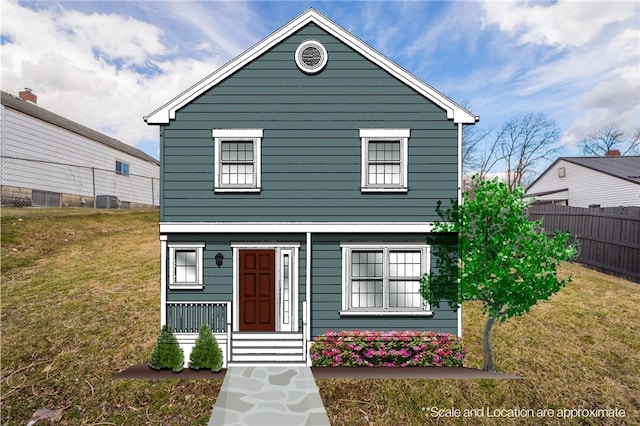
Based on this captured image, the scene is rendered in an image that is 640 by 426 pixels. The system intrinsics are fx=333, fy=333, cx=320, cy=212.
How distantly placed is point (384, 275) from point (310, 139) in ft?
13.9

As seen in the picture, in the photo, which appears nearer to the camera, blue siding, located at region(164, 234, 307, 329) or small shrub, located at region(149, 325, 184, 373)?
small shrub, located at region(149, 325, 184, 373)

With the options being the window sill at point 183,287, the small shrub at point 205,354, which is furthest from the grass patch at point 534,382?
the window sill at point 183,287

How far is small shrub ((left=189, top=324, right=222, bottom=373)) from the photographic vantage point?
8.01 m

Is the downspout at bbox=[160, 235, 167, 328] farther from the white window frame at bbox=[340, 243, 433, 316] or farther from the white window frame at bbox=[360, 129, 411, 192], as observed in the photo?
the white window frame at bbox=[360, 129, 411, 192]

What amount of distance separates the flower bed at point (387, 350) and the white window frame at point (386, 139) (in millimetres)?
3844

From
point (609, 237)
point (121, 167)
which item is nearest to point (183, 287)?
point (609, 237)

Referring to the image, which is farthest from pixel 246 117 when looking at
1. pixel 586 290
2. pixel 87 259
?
pixel 586 290

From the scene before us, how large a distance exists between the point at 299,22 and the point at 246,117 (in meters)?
2.94

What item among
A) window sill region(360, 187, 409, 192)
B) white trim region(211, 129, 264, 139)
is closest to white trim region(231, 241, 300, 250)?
window sill region(360, 187, 409, 192)

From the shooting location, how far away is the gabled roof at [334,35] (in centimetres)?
888

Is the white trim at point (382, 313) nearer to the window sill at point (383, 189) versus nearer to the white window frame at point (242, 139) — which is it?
the window sill at point (383, 189)

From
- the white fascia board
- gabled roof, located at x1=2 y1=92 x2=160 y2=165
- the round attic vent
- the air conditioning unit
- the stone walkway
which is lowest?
the stone walkway

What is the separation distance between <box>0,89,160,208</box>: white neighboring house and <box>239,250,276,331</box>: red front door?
15.4 meters

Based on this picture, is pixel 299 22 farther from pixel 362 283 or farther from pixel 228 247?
pixel 362 283
